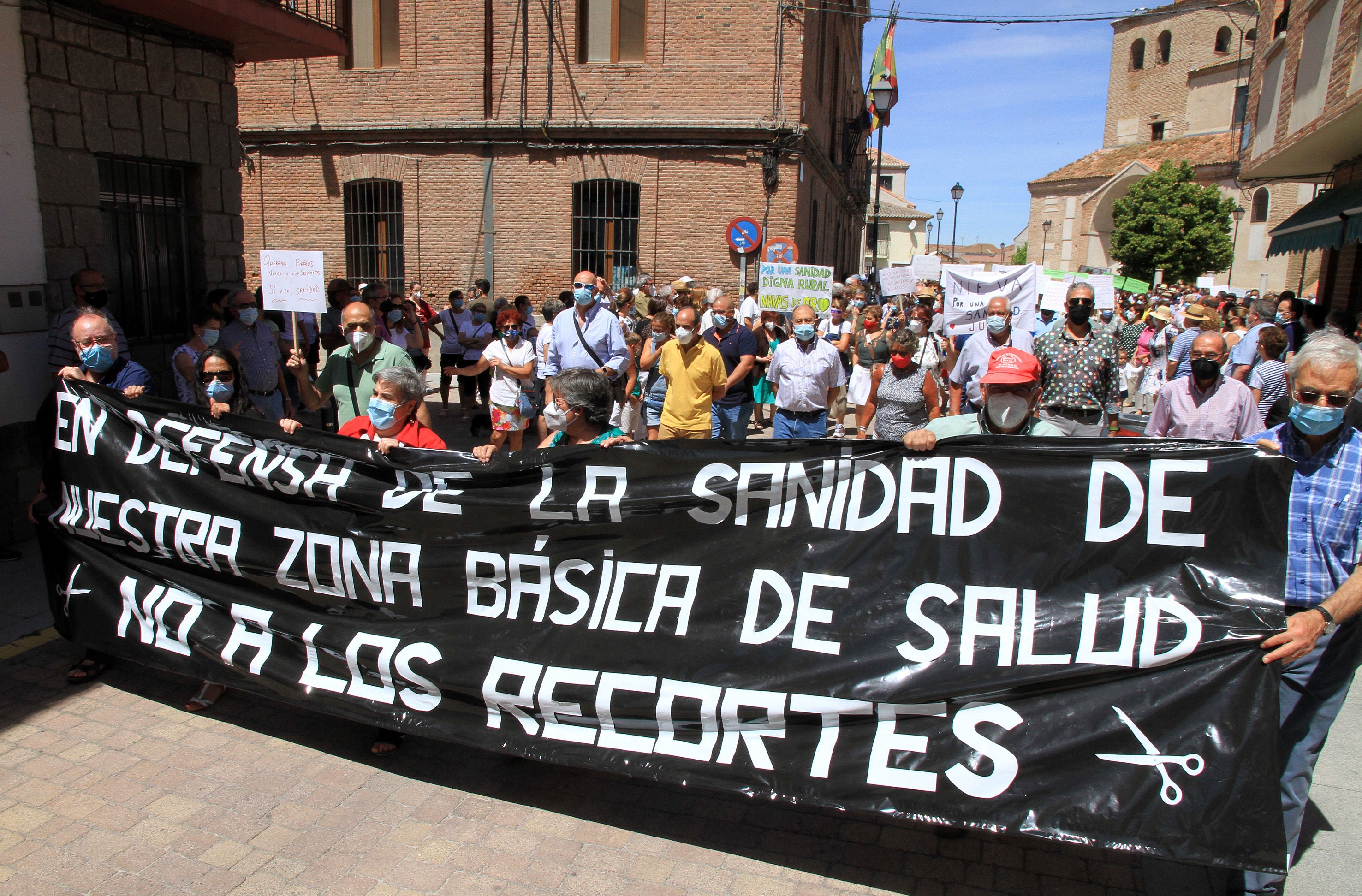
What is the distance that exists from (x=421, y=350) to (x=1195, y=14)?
67.0 metres

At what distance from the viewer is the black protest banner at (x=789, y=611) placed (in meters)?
2.89

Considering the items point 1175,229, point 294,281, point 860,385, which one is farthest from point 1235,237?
point 294,281

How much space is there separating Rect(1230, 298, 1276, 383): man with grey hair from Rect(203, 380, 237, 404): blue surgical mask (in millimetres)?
9018

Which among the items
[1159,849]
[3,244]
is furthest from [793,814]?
[3,244]

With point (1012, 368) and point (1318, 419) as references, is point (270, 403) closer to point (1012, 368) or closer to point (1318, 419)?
point (1012, 368)

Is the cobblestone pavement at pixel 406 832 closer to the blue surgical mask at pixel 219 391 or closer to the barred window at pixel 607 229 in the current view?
the blue surgical mask at pixel 219 391

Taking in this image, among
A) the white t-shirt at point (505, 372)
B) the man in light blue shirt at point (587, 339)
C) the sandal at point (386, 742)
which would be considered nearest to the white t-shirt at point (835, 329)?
the man in light blue shirt at point (587, 339)

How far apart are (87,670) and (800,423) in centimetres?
506

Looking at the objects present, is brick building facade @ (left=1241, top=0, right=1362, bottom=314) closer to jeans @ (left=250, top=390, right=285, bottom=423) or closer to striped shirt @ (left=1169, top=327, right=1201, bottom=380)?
striped shirt @ (left=1169, top=327, right=1201, bottom=380)

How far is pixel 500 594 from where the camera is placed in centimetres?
367

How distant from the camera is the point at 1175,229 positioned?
4241cm

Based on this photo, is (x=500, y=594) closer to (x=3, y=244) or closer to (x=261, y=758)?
(x=261, y=758)

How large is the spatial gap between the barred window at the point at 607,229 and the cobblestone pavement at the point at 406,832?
14.8 metres

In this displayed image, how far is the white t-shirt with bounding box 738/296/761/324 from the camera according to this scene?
13961 millimetres
